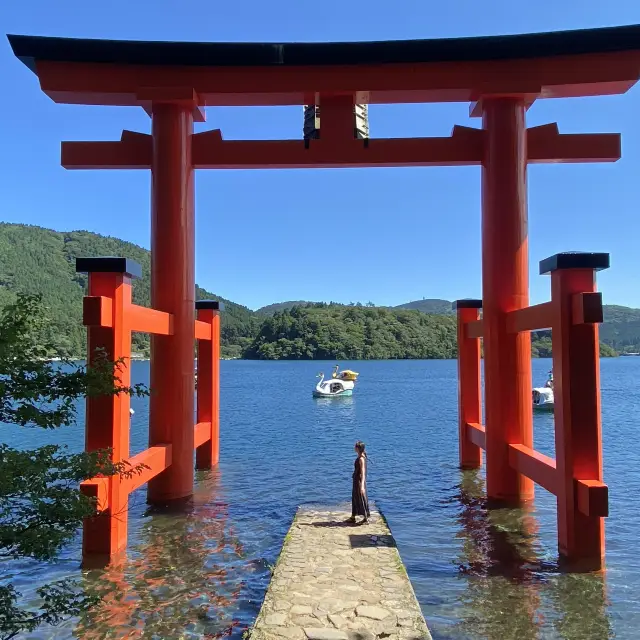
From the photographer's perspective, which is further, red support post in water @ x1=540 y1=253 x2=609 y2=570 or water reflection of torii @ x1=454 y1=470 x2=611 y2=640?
red support post in water @ x1=540 y1=253 x2=609 y2=570

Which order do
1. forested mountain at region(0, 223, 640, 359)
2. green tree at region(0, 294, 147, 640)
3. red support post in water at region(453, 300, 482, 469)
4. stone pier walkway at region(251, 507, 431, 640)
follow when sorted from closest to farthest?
green tree at region(0, 294, 147, 640), stone pier walkway at region(251, 507, 431, 640), red support post in water at region(453, 300, 482, 469), forested mountain at region(0, 223, 640, 359)

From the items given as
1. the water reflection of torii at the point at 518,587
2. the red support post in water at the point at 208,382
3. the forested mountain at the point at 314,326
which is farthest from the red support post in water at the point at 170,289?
the forested mountain at the point at 314,326

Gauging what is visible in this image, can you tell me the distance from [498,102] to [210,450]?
887 centimetres

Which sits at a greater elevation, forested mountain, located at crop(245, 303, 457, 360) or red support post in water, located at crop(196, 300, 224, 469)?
forested mountain, located at crop(245, 303, 457, 360)

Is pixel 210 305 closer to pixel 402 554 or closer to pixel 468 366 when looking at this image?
pixel 468 366

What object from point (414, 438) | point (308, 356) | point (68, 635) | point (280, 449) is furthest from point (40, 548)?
point (308, 356)

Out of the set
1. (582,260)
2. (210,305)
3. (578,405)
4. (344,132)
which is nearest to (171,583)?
(578,405)

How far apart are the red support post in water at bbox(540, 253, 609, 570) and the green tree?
4978 millimetres

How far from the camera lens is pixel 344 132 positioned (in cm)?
962

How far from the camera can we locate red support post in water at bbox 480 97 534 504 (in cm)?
912

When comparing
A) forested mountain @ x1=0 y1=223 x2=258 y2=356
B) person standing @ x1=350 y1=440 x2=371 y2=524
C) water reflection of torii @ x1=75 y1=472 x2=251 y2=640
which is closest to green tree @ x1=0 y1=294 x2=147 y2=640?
water reflection of torii @ x1=75 y1=472 x2=251 y2=640

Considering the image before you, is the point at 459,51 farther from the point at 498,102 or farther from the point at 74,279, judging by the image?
the point at 74,279

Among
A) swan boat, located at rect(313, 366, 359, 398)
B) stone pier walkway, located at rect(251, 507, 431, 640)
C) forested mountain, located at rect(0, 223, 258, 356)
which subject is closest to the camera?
stone pier walkway, located at rect(251, 507, 431, 640)

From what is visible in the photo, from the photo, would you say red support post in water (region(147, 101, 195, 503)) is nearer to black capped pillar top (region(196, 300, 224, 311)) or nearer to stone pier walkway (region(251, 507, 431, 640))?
stone pier walkway (region(251, 507, 431, 640))
